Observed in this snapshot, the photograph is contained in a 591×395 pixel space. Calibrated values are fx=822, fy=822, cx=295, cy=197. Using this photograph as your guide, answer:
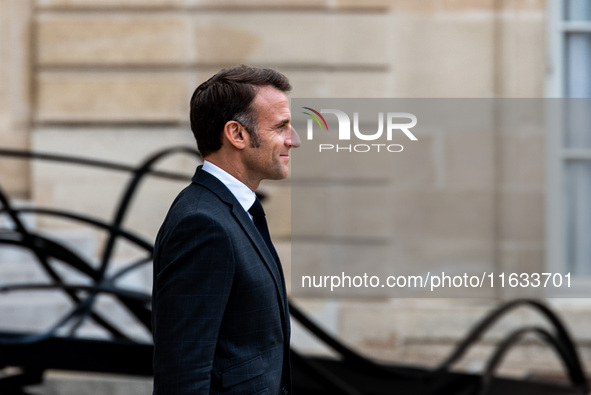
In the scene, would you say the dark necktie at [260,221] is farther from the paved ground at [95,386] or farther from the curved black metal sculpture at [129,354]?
the paved ground at [95,386]

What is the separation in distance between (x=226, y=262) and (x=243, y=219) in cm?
11

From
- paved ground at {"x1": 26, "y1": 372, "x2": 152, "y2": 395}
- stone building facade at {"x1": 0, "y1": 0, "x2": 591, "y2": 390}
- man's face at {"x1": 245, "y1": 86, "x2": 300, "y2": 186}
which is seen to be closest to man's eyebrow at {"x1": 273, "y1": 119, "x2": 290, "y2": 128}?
man's face at {"x1": 245, "y1": 86, "x2": 300, "y2": 186}

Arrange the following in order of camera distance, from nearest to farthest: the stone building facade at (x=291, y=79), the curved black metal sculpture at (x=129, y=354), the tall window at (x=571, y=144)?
1. the curved black metal sculpture at (x=129, y=354)
2. the stone building facade at (x=291, y=79)
3. the tall window at (x=571, y=144)

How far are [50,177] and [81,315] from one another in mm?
2295

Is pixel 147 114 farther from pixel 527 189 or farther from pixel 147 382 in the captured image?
pixel 527 189

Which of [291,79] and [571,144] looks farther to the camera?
[571,144]

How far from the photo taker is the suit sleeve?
126 cm

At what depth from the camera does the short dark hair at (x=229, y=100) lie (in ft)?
4.43

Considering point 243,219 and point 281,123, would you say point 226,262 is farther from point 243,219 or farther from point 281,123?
point 281,123

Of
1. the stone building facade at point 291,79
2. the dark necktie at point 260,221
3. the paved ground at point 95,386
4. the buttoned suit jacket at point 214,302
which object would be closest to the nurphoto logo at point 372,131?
the stone building facade at point 291,79

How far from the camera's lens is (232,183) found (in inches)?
55.2

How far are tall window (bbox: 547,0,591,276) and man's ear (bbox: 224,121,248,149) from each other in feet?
14.4

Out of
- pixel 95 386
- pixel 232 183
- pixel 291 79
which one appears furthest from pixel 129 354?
pixel 291 79

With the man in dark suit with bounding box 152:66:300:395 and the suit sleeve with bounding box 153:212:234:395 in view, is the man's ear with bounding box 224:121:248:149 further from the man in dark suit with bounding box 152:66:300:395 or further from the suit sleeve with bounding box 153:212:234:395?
the suit sleeve with bounding box 153:212:234:395
